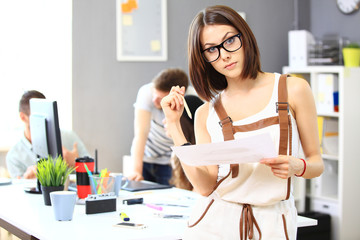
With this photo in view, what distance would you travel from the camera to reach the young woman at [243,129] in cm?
141

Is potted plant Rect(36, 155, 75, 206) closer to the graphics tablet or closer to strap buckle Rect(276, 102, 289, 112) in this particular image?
the graphics tablet

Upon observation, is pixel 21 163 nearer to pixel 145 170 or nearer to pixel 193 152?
pixel 145 170

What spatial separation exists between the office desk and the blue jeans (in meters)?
0.94

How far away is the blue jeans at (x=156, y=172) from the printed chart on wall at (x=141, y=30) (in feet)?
3.84

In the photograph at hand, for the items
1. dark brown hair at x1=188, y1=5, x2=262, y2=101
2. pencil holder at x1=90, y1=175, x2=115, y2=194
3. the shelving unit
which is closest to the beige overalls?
dark brown hair at x1=188, y1=5, x2=262, y2=101

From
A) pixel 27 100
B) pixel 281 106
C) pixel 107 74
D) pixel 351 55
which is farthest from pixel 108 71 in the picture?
pixel 281 106

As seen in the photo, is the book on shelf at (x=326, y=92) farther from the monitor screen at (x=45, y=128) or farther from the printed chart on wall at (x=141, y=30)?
the monitor screen at (x=45, y=128)

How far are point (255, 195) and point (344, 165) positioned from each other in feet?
10.2

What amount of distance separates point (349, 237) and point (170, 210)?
267 centimetres

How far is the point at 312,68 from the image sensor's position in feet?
14.9

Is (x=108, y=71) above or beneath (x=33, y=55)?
beneath

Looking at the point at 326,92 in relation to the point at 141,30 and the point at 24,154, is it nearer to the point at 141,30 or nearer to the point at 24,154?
the point at 141,30

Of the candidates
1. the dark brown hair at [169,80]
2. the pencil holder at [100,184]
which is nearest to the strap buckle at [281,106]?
the pencil holder at [100,184]

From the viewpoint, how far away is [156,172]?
3621 mm
